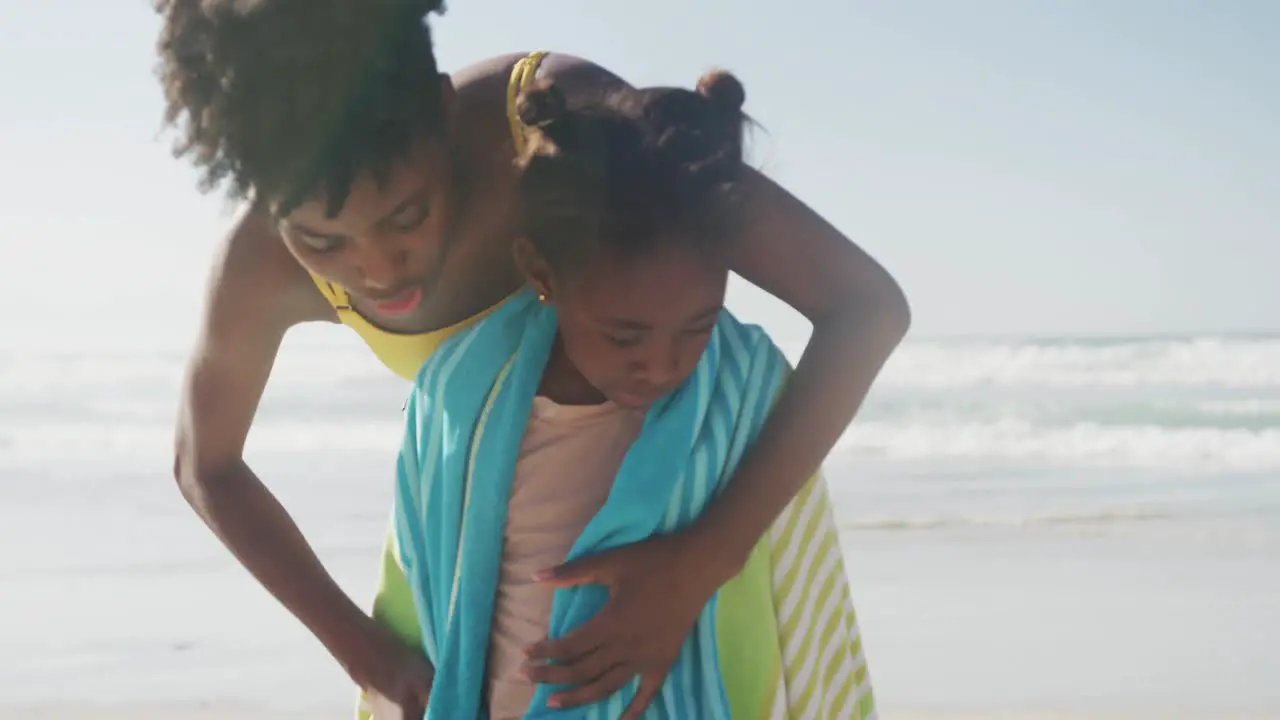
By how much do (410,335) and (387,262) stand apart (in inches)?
8.1

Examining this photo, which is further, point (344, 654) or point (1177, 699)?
point (1177, 699)

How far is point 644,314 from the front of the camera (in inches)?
66.7

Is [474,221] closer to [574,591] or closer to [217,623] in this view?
[574,591]

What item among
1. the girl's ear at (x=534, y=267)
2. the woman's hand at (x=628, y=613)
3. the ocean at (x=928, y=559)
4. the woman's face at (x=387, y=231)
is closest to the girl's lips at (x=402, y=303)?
the woman's face at (x=387, y=231)

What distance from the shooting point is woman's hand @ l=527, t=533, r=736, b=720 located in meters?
1.66

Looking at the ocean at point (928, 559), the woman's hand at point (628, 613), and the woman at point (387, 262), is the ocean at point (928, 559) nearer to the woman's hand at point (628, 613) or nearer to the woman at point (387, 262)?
the woman at point (387, 262)

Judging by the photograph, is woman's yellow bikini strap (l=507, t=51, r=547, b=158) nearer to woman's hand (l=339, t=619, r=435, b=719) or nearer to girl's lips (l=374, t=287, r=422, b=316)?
girl's lips (l=374, t=287, r=422, b=316)

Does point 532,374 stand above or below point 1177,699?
below

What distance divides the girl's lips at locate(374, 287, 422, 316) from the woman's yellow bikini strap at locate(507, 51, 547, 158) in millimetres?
209

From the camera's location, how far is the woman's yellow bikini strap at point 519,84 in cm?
180

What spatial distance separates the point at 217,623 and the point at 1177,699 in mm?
3160

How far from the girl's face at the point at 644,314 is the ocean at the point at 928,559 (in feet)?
9.19

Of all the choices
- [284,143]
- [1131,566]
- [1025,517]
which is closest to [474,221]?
[284,143]

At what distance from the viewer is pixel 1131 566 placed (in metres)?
5.98
